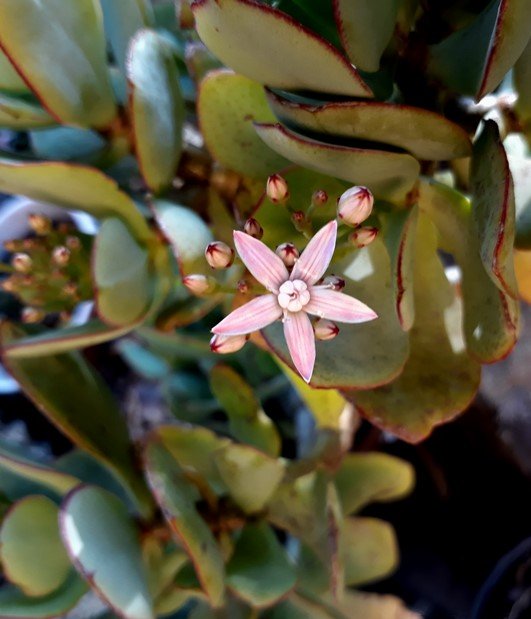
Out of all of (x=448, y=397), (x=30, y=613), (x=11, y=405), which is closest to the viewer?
(x=448, y=397)

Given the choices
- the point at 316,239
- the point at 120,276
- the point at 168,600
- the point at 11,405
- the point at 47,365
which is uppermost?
the point at 316,239

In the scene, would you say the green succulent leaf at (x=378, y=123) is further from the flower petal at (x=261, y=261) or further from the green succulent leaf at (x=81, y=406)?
the green succulent leaf at (x=81, y=406)

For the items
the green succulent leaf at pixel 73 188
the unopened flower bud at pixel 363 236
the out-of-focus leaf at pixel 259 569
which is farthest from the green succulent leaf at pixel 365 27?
the out-of-focus leaf at pixel 259 569

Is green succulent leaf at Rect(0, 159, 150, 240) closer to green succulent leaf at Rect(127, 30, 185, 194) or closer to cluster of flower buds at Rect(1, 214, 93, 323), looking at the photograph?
green succulent leaf at Rect(127, 30, 185, 194)

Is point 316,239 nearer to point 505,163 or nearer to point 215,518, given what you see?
point 505,163

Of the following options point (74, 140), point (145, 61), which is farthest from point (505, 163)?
point (74, 140)

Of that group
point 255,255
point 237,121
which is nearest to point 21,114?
point 237,121

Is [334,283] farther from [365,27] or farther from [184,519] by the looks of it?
[184,519]

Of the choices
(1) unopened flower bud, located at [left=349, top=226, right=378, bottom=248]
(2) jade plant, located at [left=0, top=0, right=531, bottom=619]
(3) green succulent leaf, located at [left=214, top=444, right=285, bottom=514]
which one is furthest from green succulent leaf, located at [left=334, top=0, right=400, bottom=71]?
(3) green succulent leaf, located at [left=214, top=444, right=285, bottom=514]

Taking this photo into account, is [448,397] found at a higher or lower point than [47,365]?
higher
